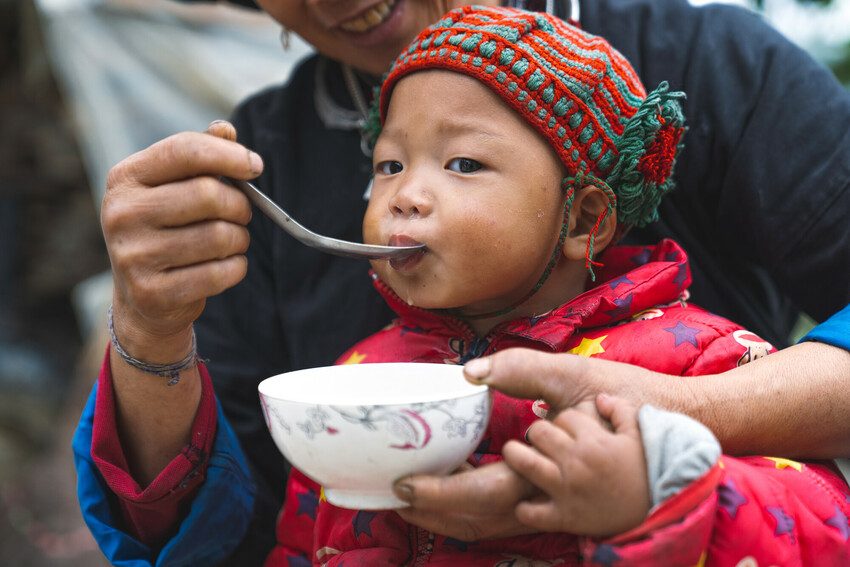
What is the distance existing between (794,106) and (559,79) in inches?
21.6

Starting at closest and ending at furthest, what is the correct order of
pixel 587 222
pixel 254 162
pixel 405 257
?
pixel 254 162 → pixel 405 257 → pixel 587 222

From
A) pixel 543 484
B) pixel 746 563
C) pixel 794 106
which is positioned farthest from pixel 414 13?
pixel 746 563

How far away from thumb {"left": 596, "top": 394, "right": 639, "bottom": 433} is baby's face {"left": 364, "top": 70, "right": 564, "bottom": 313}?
353mm

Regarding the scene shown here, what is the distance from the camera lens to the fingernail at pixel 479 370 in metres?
1.07

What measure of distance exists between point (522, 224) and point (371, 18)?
2.00 ft

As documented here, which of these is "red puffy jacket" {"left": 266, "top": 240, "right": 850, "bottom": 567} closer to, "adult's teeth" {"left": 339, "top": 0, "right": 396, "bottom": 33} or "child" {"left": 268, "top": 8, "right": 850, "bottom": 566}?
"child" {"left": 268, "top": 8, "right": 850, "bottom": 566}

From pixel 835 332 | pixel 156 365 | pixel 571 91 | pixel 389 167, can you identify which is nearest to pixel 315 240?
pixel 389 167

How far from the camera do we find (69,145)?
15.2ft

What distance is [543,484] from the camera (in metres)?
1.01

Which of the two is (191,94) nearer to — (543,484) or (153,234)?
(153,234)

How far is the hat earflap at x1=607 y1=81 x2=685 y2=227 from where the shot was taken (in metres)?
1.44

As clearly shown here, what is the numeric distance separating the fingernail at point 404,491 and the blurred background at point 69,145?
2.04 metres

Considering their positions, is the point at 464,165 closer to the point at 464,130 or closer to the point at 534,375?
the point at 464,130

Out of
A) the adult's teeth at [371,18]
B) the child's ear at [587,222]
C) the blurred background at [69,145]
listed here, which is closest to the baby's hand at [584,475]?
the child's ear at [587,222]
